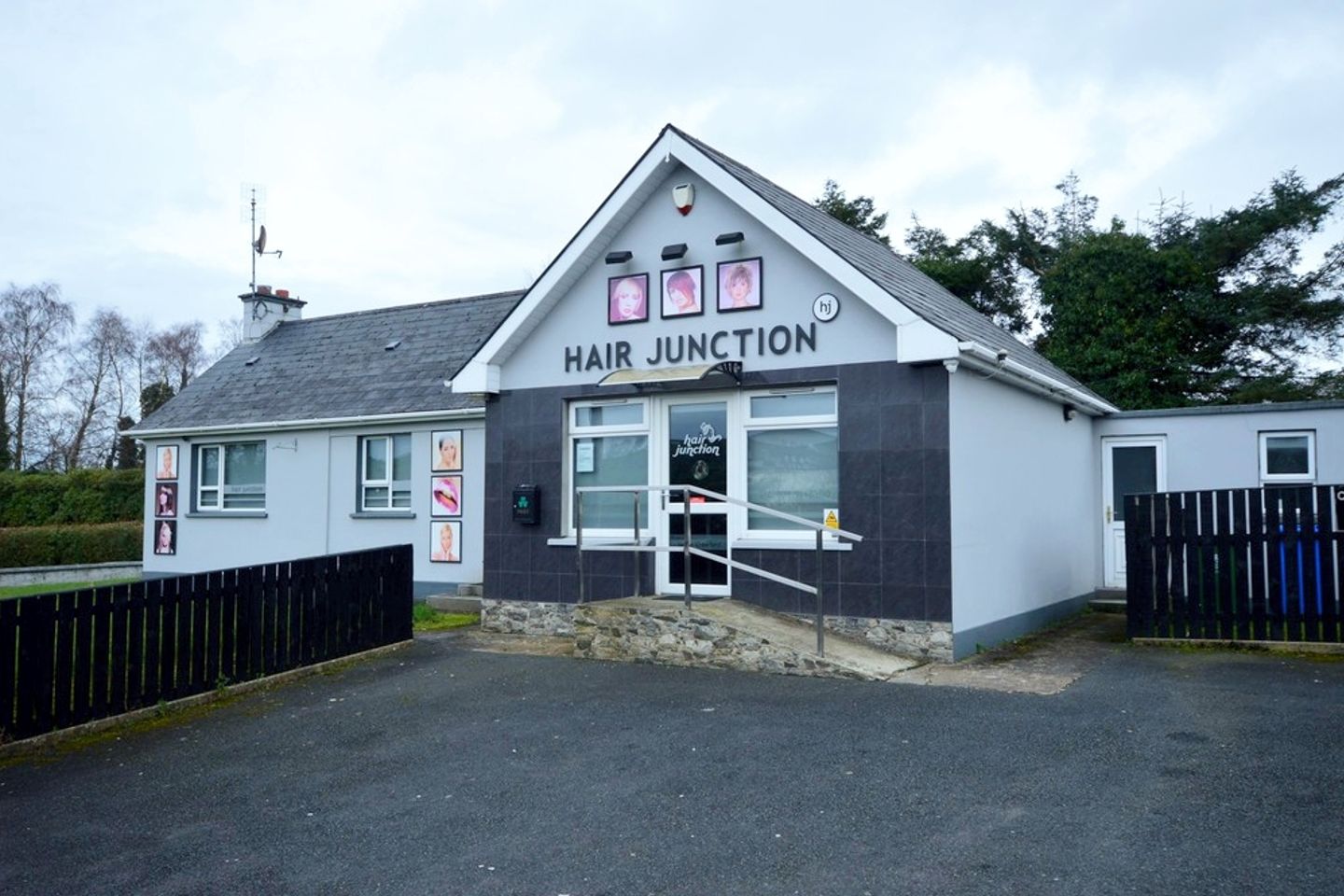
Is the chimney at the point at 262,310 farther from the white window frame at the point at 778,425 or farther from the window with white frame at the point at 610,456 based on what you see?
the white window frame at the point at 778,425

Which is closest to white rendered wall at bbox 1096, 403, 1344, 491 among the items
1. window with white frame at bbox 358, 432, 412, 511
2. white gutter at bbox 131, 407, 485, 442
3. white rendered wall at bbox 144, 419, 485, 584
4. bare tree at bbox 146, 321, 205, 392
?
white rendered wall at bbox 144, 419, 485, 584

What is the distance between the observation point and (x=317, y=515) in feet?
58.0

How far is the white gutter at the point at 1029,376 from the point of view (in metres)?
10.5

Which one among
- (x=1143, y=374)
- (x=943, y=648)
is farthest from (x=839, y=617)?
(x=1143, y=374)

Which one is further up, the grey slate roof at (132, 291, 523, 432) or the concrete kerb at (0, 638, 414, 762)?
the grey slate roof at (132, 291, 523, 432)

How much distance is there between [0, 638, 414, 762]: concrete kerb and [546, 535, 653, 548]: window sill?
7.23ft

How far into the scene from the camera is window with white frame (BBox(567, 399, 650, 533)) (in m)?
12.6

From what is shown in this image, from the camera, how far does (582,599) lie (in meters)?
12.3

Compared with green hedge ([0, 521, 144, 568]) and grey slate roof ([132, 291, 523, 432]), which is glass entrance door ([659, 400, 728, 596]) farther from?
green hedge ([0, 521, 144, 568])

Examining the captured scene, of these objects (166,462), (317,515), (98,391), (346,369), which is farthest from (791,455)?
(98,391)

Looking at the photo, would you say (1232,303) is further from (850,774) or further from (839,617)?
(850,774)

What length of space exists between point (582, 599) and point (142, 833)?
658 centimetres

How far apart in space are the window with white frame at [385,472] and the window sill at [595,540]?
4772 millimetres

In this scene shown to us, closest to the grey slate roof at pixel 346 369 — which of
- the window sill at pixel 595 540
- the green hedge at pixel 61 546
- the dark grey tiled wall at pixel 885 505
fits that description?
the window sill at pixel 595 540
